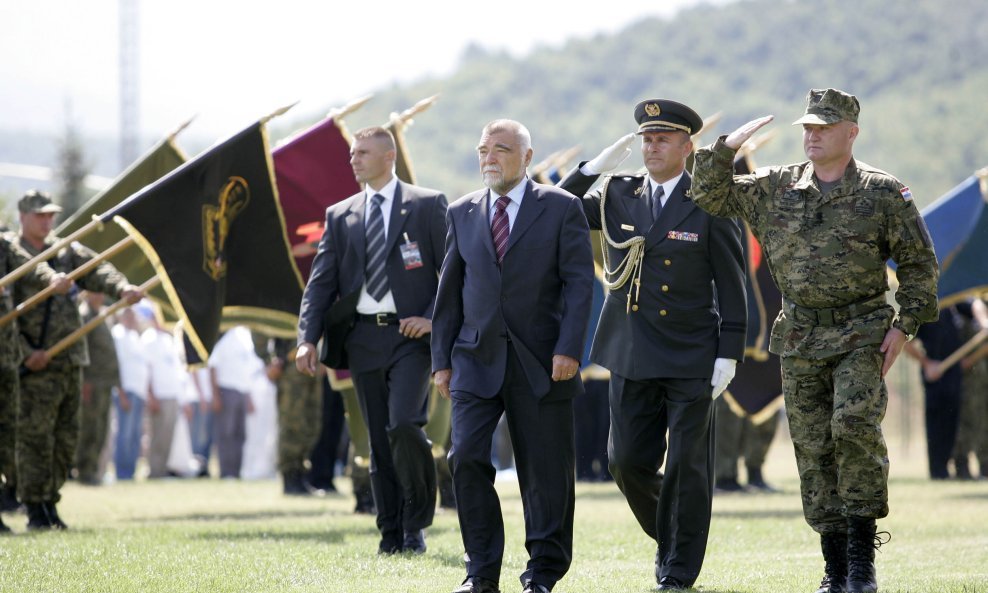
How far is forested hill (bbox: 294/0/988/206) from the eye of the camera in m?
110

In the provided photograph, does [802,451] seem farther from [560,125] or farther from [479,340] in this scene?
[560,125]

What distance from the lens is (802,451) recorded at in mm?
6938

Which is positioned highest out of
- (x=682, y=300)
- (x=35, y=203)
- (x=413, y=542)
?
(x=35, y=203)

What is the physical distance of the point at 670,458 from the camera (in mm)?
7164

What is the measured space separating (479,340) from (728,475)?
8394 mm

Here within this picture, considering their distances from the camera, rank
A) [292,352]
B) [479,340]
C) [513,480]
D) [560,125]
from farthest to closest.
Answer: [560,125] → [513,480] → [292,352] → [479,340]

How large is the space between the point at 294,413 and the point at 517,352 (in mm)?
7535

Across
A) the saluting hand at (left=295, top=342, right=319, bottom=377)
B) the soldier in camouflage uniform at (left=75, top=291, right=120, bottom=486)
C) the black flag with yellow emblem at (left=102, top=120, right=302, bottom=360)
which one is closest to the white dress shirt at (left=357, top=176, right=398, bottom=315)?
the saluting hand at (left=295, top=342, right=319, bottom=377)

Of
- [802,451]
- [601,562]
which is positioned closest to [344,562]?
[601,562]

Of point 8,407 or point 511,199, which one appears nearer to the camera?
point 511,199

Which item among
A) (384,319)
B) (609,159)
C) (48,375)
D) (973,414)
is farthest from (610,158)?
(973,414)

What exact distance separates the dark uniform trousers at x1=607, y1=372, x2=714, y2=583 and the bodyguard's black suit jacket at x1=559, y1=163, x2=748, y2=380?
4.8 inches

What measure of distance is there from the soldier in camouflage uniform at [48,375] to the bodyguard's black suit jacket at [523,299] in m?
4.63

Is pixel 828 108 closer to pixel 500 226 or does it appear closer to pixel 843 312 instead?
pixel 843 312
